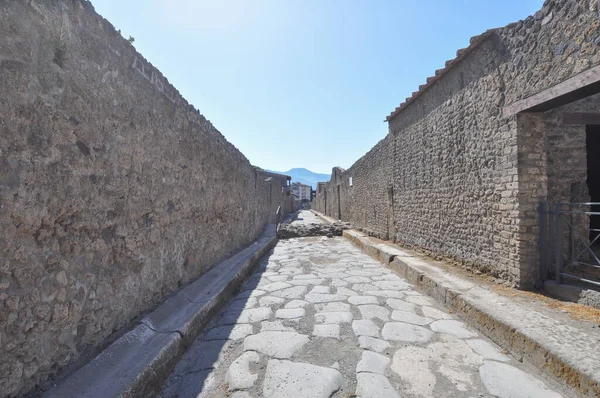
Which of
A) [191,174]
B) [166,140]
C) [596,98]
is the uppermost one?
[596,98]

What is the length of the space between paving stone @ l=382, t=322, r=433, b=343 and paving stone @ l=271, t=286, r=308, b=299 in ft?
4.38

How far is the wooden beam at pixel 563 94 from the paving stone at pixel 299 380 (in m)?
3.54

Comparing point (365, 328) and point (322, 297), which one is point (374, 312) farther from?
point (322, 297)

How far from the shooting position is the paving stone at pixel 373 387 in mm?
2018

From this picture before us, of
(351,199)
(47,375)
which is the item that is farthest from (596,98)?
(351,199)

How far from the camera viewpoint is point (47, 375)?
161cm

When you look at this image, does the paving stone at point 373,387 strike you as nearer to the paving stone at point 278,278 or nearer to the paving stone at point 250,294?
the paving stone at point 250,294

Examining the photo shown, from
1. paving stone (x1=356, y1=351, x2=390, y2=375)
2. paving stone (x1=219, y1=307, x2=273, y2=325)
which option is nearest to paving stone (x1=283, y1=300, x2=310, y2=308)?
paving stone (x1=219, y1=307, x2=273, y2=325)

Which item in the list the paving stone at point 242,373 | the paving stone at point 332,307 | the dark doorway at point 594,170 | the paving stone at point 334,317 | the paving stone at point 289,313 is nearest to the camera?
the paving stone at point 242,373

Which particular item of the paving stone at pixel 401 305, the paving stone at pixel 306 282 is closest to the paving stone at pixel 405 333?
the paving stone at pixel 401 305

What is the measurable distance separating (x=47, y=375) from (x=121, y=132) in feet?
5.25

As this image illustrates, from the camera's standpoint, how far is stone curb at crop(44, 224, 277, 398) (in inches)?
66.4

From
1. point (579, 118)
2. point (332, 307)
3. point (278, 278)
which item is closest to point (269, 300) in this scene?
point (332, 307)

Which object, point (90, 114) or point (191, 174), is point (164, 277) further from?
point (90, 114)
